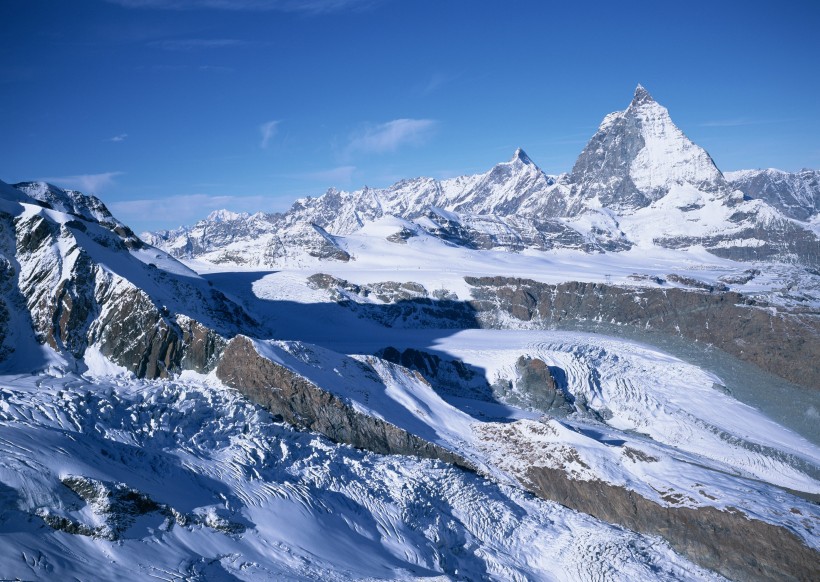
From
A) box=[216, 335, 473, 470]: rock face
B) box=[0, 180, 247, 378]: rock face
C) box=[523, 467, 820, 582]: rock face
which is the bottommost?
box=[523, 467, 820, 582]: rock face

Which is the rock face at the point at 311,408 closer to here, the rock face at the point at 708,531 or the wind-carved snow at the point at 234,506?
the wind-carved snow at the point at 234,506

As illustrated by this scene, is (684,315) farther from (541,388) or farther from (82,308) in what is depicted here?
(82,308)

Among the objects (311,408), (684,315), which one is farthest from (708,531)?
(684,315)

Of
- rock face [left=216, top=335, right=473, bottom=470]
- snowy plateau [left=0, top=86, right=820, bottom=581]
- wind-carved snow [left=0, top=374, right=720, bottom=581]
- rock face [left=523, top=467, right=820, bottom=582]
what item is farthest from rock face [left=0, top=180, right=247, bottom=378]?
rock face [left=523, top=467, right=820, bottom=582]

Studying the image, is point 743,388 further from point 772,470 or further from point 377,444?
point 377,444

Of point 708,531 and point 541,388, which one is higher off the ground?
point 541,388

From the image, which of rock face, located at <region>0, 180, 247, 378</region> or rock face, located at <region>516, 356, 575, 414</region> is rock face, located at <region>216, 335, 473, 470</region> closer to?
rock face, located at <region>0, 180, 247, 378</region>

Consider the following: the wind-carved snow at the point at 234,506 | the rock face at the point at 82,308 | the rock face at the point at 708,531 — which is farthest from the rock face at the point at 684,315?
the rock face at the point at 82,308
